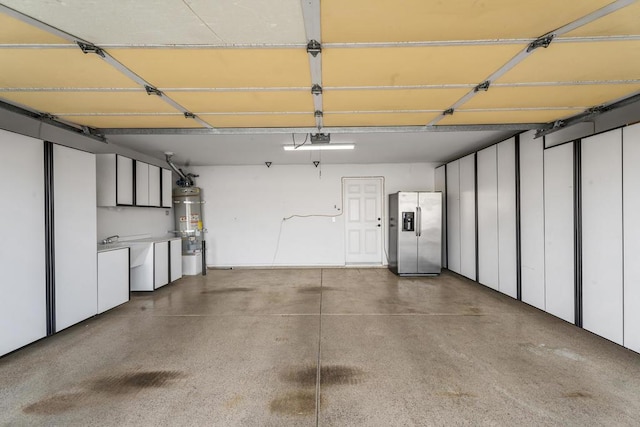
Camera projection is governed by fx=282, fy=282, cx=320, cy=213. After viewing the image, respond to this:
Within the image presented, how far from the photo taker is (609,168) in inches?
119

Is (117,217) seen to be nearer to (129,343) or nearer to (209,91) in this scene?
(129,343)

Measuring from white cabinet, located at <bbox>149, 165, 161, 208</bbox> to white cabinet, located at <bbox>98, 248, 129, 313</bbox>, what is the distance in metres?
1.54

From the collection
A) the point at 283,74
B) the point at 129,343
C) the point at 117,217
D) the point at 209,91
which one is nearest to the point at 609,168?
the point at 283,74

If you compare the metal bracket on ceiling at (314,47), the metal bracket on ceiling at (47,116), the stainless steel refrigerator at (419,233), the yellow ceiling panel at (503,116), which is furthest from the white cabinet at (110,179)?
the stainless steel refrigerator at (419,233)

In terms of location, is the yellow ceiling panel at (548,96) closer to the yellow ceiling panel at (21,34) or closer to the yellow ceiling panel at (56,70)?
the yellow ceiling panel at (56,70)

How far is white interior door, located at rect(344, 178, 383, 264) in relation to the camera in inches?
282

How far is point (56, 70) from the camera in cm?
213

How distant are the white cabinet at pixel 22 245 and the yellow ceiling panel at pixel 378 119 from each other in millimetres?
3161

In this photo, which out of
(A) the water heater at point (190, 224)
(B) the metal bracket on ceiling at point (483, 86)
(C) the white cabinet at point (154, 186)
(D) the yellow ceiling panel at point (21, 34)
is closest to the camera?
(D) the yellow ceiling panel at point (21, 34)

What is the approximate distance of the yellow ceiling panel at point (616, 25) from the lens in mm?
1529

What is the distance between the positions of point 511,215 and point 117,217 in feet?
21.7

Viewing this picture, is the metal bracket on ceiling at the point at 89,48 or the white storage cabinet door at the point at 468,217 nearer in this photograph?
the metal bracket on ceiling at the point at 89,48

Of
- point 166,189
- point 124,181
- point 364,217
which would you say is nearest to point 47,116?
point 124,181

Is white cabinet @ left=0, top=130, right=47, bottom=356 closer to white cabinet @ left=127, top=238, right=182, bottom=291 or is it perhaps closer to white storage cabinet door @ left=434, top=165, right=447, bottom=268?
white cabinet @ left=127, top=238, right=182, bottom=291
